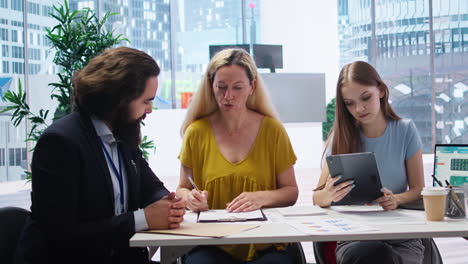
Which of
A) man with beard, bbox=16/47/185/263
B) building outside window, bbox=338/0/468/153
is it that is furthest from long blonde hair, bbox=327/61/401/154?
building outside window, bbox=338/0/468/153

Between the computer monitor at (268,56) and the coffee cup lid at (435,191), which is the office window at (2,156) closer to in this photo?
the computer monitor at (268,56)

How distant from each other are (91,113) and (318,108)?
262cm

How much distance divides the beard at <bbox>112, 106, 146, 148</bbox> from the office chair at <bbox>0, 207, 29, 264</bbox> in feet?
1.44

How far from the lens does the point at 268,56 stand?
4273 millimetres

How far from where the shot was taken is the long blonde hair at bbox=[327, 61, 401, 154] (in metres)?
2.37

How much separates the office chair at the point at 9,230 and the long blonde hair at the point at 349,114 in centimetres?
140

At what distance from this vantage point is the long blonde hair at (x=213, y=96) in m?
2.44

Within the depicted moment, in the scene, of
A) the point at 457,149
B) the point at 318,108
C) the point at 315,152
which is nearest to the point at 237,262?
the point at 457,149

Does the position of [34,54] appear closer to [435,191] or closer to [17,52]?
[17,52]

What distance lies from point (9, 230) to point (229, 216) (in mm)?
791

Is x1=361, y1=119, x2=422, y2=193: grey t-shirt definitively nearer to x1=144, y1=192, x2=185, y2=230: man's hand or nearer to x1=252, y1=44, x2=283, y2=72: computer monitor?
x1=144, y1=192, x2=185, y2=230: man's hand

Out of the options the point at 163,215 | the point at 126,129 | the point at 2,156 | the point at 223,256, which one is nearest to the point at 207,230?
the point at 163,215

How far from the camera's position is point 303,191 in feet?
24.4

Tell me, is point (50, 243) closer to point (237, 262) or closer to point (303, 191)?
point (237, 262)
